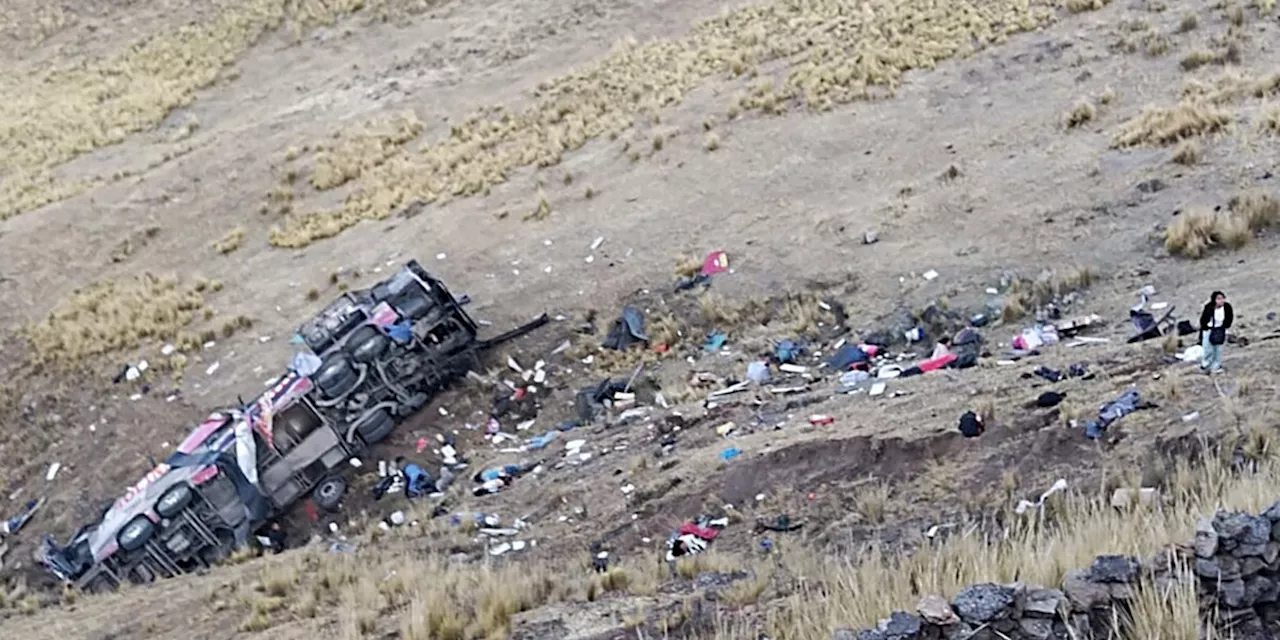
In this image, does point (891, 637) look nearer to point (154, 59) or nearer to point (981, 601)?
point (981, 601)

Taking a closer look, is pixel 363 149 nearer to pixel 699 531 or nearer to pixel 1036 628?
pixel 699 531

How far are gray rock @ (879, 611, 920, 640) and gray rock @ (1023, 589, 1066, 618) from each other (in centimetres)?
49

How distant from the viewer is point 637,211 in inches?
755

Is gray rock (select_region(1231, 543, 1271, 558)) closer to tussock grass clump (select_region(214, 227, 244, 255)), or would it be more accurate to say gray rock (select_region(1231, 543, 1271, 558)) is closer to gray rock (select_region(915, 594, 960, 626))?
gray rock (select_region(915, 594, 960, 626))

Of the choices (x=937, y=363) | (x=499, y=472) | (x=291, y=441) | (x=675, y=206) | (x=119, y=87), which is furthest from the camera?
(x=119, y=87)

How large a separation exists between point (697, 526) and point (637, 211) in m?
9.97

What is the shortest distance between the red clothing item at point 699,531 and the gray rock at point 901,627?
393cm

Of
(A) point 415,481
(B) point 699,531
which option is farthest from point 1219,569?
(A) point 415,481

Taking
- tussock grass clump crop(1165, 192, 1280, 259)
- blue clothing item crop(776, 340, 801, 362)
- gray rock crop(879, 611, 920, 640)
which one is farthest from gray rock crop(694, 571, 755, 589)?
tussock grass clump crop(1165, 192, 1280, 259)

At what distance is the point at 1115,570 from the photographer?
18.6 ft

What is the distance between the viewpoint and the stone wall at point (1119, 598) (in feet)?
18.0

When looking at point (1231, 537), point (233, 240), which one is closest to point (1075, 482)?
point (1231, 537)

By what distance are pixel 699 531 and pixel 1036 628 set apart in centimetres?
434

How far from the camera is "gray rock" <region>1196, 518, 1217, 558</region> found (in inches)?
222
